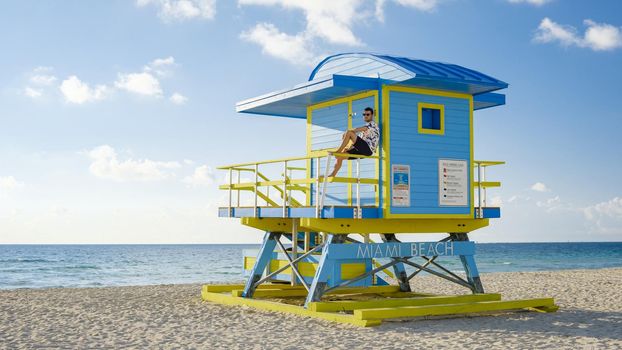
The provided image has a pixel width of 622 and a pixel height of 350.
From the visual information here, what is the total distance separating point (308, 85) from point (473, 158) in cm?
383

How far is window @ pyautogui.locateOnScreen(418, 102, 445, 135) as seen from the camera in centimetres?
1420

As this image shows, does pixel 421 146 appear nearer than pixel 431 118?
Yes

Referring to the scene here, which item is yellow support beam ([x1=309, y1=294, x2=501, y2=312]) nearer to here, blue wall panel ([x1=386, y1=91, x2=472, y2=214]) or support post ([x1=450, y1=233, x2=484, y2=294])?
support post ([x1=450, y1=233, x2=484, y2=294])

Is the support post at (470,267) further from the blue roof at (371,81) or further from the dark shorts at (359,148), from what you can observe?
the dark shorts at (359,148)

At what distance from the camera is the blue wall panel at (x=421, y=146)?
13812mm

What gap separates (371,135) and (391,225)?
6.10 feet

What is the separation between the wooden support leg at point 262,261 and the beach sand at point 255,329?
2.35ft

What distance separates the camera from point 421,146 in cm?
1408

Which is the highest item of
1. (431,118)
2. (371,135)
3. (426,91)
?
(426,91)

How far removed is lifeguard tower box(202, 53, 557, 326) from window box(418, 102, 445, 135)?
0.07 feet

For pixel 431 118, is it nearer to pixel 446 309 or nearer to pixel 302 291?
pixel 446 309

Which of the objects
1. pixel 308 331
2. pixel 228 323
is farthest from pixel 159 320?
pixel 308 331

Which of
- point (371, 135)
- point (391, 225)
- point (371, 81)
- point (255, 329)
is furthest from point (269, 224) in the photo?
point (371, 81)

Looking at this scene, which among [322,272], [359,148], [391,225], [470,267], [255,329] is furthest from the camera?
[470,267]
